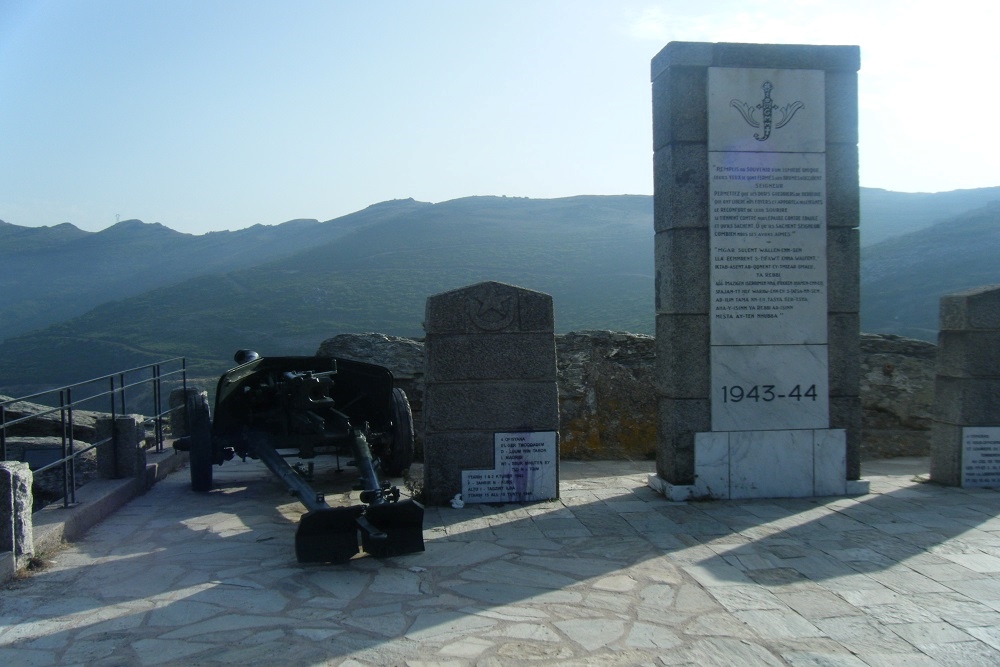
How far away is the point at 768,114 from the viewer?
22.5 feet

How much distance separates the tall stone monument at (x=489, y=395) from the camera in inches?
266

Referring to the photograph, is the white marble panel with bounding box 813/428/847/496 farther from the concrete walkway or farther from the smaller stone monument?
the smaller stone monument

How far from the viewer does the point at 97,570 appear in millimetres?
5191

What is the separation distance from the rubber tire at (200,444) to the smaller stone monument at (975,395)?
637cm

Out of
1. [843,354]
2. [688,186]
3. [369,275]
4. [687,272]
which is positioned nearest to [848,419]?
[843,354]

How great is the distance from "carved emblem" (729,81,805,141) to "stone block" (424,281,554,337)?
7.04 ft

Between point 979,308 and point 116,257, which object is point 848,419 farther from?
point 116,257

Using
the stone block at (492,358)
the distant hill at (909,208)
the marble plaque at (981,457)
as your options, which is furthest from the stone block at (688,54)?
the distant hill at (909,208)

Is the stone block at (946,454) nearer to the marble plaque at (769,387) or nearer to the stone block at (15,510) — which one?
the marble plaque at (769,387)

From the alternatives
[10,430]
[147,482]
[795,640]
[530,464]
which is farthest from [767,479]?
[10,430]

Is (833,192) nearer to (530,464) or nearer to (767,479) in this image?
(767,479)

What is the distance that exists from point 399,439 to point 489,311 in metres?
1.70

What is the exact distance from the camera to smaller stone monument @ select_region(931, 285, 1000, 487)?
7328 mm

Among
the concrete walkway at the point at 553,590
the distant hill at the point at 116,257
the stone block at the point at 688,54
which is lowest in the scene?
the concrete walkway at the point at 553,590
